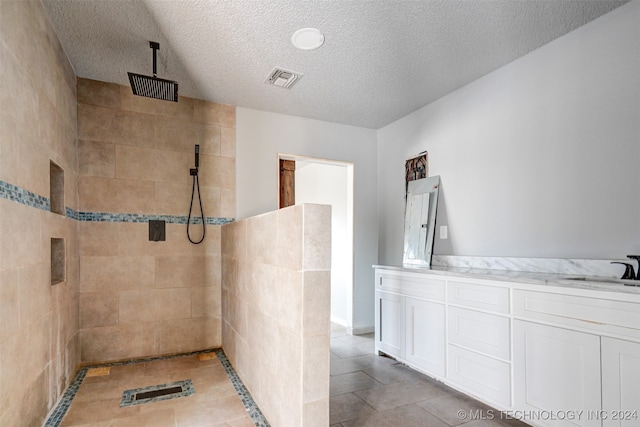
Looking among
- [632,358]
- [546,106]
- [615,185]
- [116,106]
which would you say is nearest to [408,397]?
[632,358]

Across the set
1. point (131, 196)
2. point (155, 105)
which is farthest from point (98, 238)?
point (155, 105)

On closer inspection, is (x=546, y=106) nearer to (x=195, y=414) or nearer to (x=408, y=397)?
(x=408, y=397)

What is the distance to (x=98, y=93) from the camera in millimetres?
3139

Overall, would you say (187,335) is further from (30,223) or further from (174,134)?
(174,134)

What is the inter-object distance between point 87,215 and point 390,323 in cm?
293

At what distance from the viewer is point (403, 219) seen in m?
3.96

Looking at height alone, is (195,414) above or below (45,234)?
below

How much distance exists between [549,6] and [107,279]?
13.1 ft

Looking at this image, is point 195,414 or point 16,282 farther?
point 195,414

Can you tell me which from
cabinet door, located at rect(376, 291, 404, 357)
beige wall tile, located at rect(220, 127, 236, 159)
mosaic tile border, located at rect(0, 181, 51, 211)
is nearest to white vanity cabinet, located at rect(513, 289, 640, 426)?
cabinet door, located at rect(376, 291, 404, 357)

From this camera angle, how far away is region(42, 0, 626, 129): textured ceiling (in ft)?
6.98

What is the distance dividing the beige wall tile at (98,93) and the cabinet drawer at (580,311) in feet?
12.0

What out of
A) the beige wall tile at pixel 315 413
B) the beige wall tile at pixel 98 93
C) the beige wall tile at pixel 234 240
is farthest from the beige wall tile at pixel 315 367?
the beige wall tile at pixel 98 93

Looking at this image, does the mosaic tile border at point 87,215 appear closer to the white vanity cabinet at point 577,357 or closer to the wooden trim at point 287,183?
the wooden trim at point 287,183
